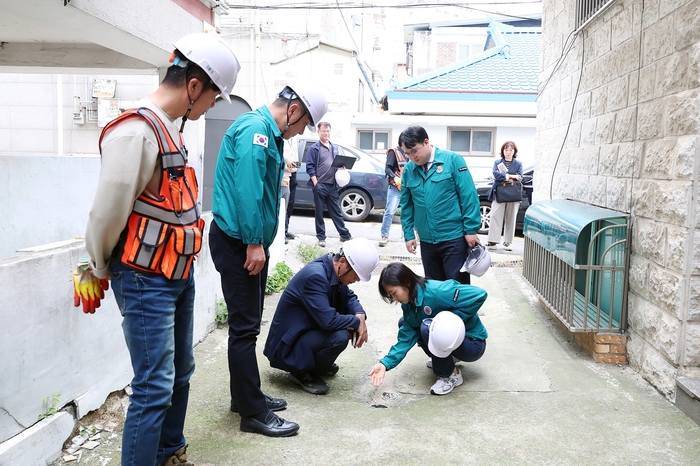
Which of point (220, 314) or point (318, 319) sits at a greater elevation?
point (318, 319)

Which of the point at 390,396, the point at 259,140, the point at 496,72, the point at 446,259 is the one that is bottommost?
the point at 390,396

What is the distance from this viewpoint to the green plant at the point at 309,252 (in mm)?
7787

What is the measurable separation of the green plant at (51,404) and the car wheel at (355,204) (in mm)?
9231

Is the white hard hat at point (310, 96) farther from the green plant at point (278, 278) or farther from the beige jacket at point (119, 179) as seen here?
the green plant at point (278, 278)

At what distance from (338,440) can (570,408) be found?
1.47 meters

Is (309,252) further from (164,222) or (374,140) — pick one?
(374,140)

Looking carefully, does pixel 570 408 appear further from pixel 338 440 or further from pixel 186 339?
pixel 186 339

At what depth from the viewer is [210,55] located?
7.62 ft

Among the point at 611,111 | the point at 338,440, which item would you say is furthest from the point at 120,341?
the point at 611,111

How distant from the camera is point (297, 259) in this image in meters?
7.61

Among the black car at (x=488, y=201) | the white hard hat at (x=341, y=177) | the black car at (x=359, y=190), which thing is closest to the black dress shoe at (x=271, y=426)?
the white hard hat at (x=341, y=177)

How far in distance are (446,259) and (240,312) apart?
79.4 inches

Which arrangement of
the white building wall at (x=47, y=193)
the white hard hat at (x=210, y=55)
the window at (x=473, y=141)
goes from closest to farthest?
the white hard hat at (x=210, y=55) < the white building wall at (x=47, y=193) < the window at (x=473, y=141)

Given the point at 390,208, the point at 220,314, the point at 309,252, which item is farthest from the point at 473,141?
the point at 220,314
